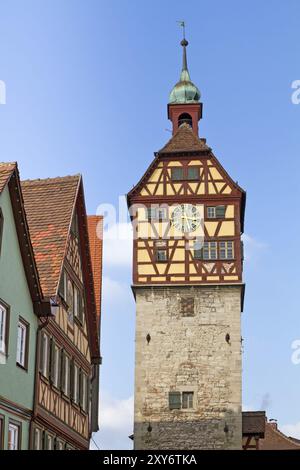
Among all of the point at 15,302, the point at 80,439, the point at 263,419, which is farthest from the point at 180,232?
the point at 15,302

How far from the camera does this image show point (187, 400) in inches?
1490

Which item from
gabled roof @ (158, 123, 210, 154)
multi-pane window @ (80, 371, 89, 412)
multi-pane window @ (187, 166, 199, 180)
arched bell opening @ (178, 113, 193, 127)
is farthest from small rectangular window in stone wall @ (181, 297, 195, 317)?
multi-pane window @ (80, 371, 89, 412)

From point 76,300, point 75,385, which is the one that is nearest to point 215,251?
point 76,300

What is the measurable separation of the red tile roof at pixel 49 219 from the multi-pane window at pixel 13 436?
121 inches

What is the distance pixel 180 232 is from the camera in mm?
40094

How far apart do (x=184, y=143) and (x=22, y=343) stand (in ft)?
83.2

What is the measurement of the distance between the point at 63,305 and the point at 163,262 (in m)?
19.5

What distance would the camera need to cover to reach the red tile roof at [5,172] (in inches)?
644

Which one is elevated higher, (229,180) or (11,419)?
(229,180)

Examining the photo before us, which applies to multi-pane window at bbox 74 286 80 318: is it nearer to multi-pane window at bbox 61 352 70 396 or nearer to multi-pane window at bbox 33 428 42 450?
multi-pane window at bbox 61 352 70 396

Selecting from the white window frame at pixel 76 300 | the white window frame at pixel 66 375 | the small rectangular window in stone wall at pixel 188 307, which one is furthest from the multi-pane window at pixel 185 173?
the white window frame at pixel 66 375

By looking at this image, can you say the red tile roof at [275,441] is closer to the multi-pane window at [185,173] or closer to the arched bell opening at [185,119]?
the multi-pane window at [185,173]

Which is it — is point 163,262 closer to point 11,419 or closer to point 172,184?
point 172,184

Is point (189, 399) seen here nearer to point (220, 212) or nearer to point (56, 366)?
point (220, 212)
